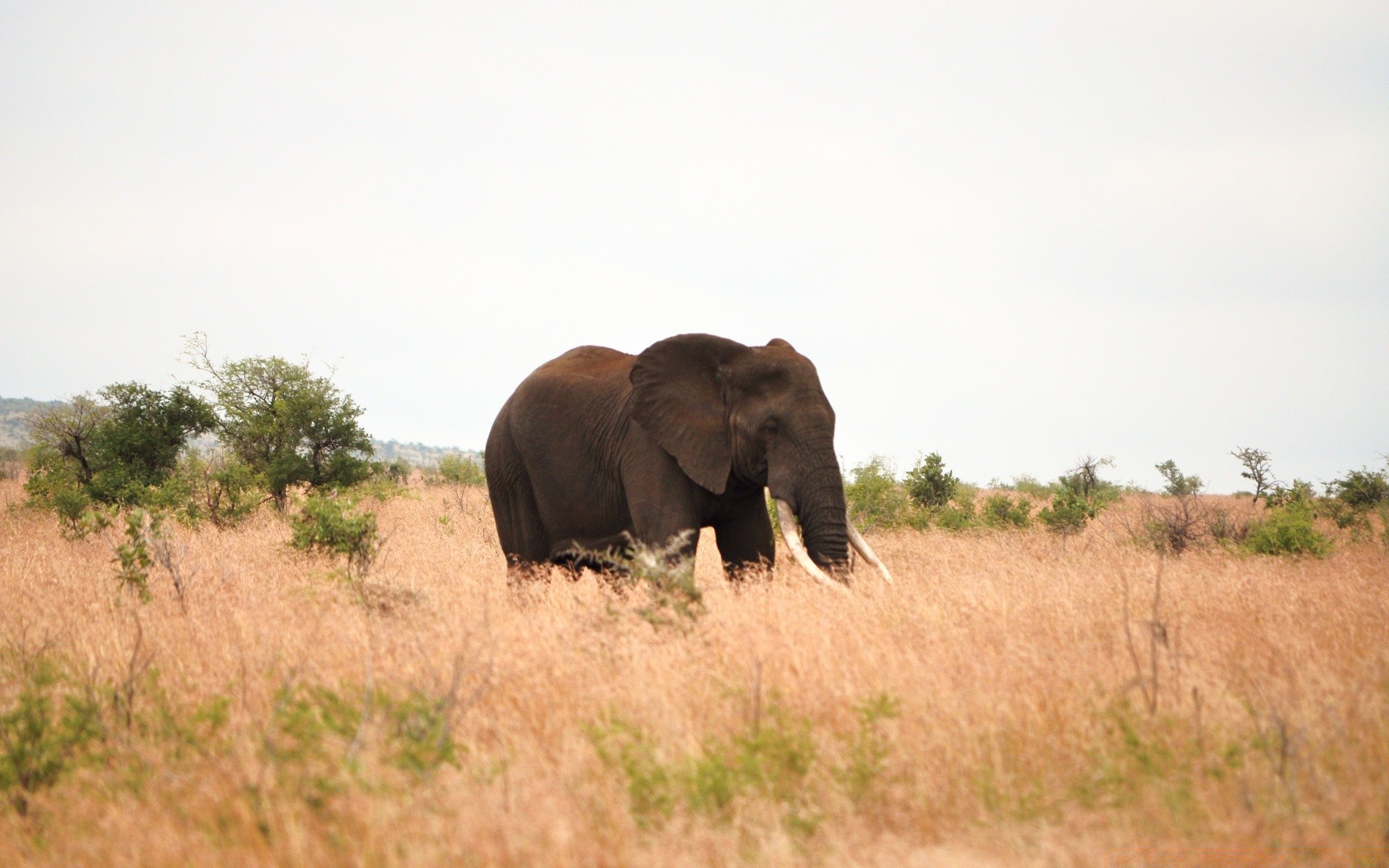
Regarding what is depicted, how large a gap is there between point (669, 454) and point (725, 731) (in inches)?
165

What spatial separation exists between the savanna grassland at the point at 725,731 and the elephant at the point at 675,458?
2.88 feet

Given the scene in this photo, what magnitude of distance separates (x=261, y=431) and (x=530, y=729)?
767 inches

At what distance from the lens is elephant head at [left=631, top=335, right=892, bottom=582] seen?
842cm

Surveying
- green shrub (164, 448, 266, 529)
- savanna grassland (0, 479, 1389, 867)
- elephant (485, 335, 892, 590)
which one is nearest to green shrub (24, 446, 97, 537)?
green shrub (164, 448, 266, 529)

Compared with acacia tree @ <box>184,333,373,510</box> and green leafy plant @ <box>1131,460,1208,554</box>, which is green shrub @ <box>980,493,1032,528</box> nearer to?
green leafy plant @ <box>1131,460,1208,554</box>

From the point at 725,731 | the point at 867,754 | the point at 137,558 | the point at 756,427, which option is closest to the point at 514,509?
the point at 756,427

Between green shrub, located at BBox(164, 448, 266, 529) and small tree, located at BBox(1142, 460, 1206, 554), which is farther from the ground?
small tree, located at BBox(1142, 460, 1206, 554)

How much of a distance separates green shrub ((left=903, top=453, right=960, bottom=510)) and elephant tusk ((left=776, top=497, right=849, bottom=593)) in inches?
454

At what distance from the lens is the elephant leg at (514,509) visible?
1059 centimetres

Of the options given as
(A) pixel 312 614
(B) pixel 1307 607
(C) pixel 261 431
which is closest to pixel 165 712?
(A) pixel 312 614

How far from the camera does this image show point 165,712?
5.32 metres

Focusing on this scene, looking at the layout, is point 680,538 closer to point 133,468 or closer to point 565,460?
point 565,460

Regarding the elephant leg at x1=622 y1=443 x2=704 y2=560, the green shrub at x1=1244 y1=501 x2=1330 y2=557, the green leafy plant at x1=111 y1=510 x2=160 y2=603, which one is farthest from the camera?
the green shrub at x1=1244 y1=501 x2=1330 y2=557

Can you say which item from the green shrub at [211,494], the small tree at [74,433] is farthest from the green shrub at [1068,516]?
the small tree at [74,433]
